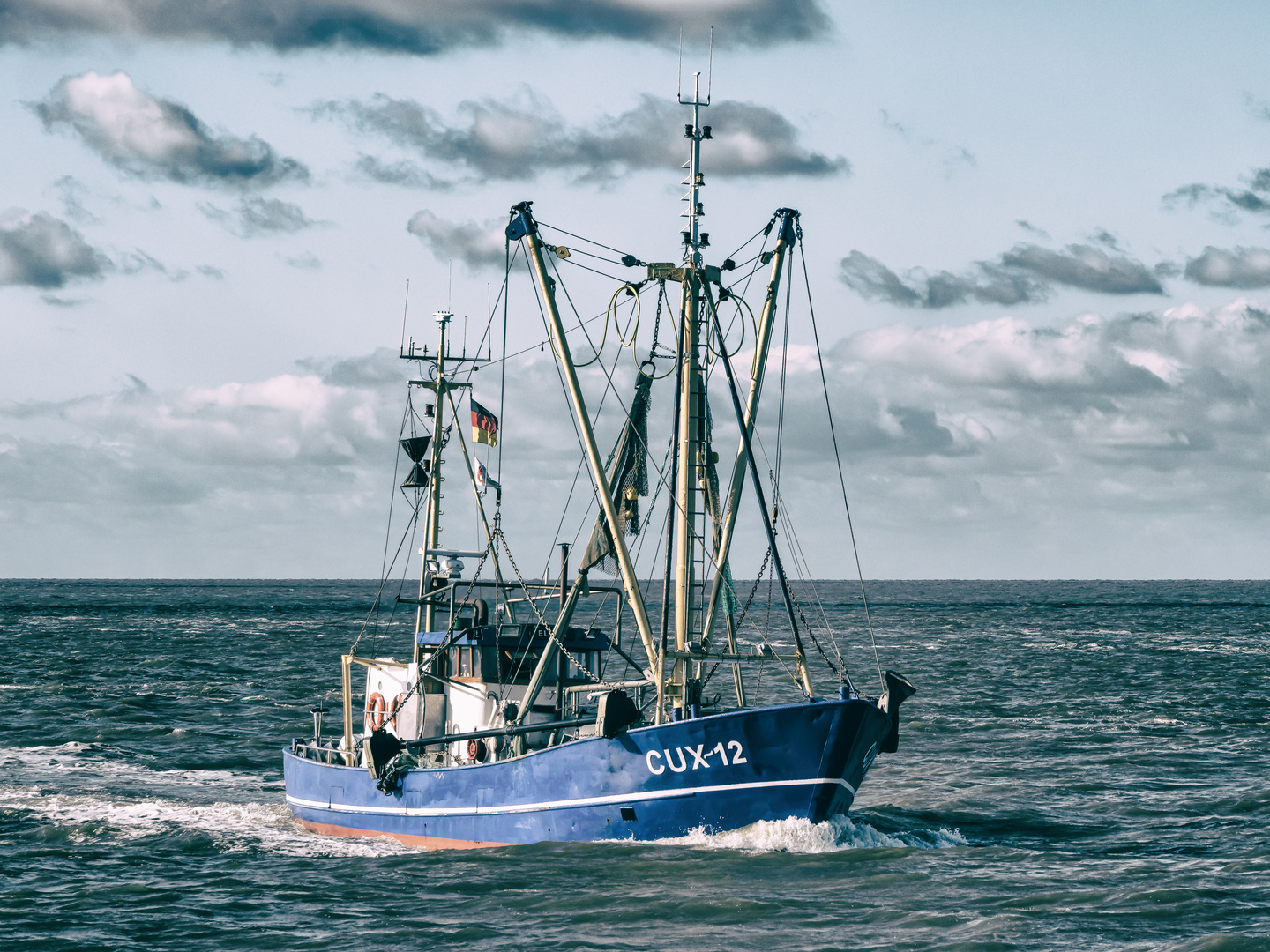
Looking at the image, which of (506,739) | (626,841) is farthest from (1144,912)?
(506,739)

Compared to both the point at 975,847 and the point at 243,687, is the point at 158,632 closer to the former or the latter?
the point at 243,687

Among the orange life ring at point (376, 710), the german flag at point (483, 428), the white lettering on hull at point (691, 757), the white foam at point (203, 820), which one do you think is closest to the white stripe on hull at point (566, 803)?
the white lettering on hull at point (691, 757)

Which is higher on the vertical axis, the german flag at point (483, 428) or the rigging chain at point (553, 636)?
the german flag at point (483, 428)

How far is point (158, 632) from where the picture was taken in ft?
434

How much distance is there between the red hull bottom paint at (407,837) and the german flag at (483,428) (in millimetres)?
9651

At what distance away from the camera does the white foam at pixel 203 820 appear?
106ft

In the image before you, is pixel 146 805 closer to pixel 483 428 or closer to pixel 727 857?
pixel 483 428

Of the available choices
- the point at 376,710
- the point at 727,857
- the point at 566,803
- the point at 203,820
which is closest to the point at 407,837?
the point at 376,710

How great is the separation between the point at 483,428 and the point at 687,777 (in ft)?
38.8

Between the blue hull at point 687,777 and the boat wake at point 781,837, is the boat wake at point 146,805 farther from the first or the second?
the boat wake at point 781,837

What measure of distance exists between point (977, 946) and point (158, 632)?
120948mm

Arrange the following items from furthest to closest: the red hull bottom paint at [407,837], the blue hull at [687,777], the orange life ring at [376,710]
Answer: the orange life ring at [376,710] → the red hull bottom paint at [407,837] → the blue hull at [687,777]

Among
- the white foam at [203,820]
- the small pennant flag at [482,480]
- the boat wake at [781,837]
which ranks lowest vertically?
the white foam at [203,820]

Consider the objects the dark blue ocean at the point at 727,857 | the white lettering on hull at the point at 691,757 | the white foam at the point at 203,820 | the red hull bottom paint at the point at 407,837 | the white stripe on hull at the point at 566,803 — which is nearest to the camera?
the dark blue ocean at the point at 727,857
